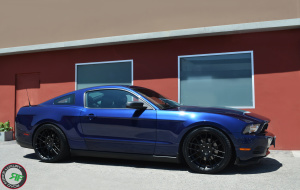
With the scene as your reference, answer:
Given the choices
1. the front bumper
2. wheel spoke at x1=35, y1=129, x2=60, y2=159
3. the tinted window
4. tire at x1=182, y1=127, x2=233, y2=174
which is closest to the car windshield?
tire at x1=182, y1=127, x2=233, y2=174

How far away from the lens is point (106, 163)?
5.58 m

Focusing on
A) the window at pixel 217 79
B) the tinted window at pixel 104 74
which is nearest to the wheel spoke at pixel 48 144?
the tinted window at pixel 104 74

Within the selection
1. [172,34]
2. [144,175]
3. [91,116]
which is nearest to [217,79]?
[172,34]

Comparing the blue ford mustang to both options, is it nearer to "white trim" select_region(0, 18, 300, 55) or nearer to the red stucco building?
the red stucco building

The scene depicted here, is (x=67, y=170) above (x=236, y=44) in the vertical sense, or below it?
below

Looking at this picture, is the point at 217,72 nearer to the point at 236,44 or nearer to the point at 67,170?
the point at 236,44

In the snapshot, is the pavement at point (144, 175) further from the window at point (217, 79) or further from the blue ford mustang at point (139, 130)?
the window at point (217, 79)

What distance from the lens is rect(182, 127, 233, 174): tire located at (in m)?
4.57

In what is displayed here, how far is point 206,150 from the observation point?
4.64 m

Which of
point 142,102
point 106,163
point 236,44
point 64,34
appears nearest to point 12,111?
point 64,34

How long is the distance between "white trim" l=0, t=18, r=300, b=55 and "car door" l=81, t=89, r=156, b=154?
305 cm

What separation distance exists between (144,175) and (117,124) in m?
1.00

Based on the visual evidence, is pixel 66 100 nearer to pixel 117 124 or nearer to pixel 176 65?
pixel 117 124

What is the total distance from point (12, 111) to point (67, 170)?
6174 mm
